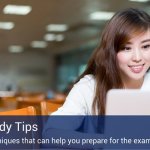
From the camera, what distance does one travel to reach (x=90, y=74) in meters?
1.10

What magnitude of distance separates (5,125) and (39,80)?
46.8 ft

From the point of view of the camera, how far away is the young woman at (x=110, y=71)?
0.91 metres

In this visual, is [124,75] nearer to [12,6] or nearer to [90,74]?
[90,74]

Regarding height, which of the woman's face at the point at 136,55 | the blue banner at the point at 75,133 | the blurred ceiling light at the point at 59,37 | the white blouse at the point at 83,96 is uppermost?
the blurred ceiling light at the point at 59,37

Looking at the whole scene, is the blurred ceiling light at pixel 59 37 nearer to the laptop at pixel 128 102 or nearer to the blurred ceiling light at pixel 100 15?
the blurred ceiling light at pixel 100 15

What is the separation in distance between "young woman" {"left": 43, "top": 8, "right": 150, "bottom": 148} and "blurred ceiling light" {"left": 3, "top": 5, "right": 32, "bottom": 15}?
5115mm

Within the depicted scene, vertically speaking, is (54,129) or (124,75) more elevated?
(124,75)

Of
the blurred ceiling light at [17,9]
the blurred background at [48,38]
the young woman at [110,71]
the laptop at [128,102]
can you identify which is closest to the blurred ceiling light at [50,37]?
the blurred background at [48,38]

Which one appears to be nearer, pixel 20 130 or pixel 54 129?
pixel 54 129

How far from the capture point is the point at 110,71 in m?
0.99

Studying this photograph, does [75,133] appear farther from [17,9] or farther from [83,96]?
[17,9]

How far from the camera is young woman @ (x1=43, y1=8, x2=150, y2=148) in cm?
91

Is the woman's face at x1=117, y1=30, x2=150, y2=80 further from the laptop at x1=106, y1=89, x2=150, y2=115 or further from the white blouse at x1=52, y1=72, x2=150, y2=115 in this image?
the laptop at x1=106, y1=89, x2=150, y2=115

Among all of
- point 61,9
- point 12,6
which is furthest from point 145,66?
point 61,9
